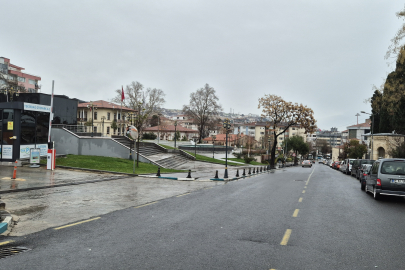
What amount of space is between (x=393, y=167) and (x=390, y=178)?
558mm

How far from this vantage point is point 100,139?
3522 centimetres

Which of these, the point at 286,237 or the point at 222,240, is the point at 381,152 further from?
the point at 222,240

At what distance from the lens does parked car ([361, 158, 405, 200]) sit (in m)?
13.3

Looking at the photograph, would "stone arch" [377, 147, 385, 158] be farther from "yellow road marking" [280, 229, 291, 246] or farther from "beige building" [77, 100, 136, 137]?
"yellow road marking" [280, 229, 291, 246]

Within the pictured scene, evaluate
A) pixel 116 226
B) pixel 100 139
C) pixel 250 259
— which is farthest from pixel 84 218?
pixel 100 139

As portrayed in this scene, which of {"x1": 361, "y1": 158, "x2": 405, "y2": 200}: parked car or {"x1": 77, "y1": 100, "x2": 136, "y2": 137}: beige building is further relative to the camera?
{"x1": 77, "y1": 100, "x2": 136, "y2": 137}: beige building

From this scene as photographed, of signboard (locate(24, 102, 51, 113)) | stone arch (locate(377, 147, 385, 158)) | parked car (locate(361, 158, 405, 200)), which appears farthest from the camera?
stone arch (locate(377, 147, 385, 158))

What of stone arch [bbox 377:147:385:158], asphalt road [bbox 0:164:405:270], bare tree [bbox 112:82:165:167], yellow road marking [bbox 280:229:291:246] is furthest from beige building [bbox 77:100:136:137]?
yellow road marking [bbox 280:229:291:246]

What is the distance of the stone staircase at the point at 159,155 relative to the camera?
3739cm

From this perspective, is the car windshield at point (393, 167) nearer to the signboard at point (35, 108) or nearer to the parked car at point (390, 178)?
the parked car at point (390, 178)

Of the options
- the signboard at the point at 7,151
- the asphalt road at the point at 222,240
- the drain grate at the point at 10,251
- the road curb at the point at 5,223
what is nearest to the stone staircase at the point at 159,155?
the signboard at the point at 7,151

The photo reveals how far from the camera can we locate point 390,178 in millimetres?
13539

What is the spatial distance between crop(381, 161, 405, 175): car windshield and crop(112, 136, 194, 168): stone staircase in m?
24.3

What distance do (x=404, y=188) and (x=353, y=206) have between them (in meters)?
2.66
